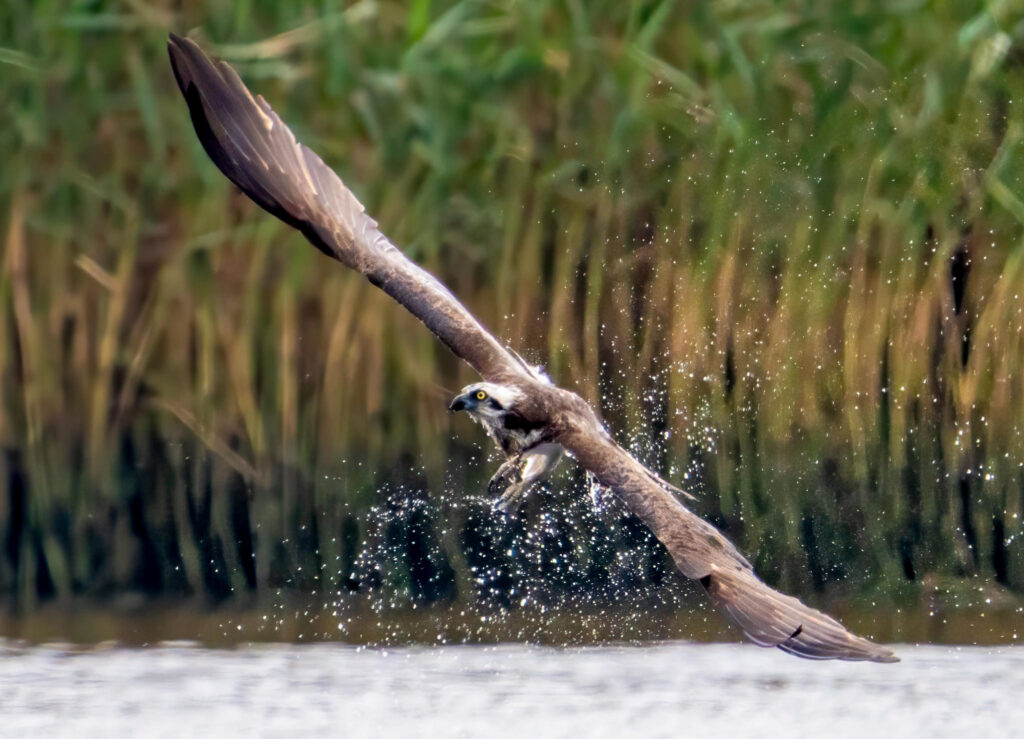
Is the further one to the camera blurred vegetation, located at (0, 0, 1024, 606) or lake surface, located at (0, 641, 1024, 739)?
blurred vegetation, located at (0, 0, 1024, 606)

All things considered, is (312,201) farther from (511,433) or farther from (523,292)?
(523,292)

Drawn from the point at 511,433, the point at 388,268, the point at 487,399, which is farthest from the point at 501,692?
the point at 388,268

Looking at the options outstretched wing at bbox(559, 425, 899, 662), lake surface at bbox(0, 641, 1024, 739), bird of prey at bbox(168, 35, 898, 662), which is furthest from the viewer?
lake surface at bbox(0, 641, 1024, 739)

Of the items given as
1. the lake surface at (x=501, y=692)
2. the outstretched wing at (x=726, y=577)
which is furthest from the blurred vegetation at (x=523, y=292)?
the outstretched wing at (x=726, y=577)

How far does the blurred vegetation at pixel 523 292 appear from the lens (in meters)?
7.96

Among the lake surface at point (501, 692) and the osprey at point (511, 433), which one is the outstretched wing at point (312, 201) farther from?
the lake surface at point (501, 692)

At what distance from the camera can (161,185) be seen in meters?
7.98

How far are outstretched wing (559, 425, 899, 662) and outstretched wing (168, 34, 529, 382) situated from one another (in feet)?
1.87

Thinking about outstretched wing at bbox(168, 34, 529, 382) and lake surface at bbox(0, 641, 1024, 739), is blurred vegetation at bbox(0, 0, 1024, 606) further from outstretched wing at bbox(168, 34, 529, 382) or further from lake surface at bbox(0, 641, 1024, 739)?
outstretched wing at bbox(168, 34, 529, 382)

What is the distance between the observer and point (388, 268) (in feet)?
23.2

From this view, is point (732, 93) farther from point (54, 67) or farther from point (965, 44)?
point (54, 67)

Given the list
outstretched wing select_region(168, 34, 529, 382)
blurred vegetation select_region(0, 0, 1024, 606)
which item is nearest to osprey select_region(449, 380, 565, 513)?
outstretched wing select_region(168, 34, 529, 382)

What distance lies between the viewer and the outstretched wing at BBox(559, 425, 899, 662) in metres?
5.81

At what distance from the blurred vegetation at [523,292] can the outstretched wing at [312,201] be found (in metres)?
0.83
